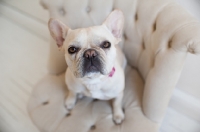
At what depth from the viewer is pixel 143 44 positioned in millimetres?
986

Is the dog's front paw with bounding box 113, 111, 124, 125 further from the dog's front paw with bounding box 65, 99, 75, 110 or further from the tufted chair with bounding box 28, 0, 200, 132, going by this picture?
the dog's front paw with bounding box 65, 99, 75, 110

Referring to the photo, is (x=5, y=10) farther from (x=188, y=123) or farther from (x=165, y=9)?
(x=188, y=123)

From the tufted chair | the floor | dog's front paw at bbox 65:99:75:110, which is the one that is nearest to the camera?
the tufted chair

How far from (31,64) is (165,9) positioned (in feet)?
4.26

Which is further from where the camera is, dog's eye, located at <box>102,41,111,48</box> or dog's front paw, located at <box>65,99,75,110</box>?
dog's front paw, located at <box>65,99,75,110</box>

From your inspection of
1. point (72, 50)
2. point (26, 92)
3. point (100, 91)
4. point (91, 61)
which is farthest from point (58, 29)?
point (26, 92)

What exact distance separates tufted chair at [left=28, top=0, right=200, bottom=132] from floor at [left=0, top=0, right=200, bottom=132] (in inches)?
13.3

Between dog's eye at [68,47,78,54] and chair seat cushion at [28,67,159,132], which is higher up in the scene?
dog's eye at [68,47,78,54]

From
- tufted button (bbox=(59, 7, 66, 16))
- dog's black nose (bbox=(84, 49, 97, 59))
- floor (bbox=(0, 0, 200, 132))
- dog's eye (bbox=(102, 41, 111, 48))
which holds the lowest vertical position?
floor (bbox=(0, 0, 200, 132))

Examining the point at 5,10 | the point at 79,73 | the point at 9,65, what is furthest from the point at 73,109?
the point at 5,10

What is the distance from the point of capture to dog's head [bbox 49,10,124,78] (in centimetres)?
76

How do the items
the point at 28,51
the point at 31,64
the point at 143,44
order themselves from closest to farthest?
the point at 143,44, the point at 31,64, the point at 28,51

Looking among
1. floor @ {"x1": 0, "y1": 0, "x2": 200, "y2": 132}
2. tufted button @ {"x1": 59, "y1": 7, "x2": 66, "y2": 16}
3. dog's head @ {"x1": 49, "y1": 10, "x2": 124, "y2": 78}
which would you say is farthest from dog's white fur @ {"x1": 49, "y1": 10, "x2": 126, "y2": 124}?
floor @ {"x1": 0, "y1": 0, "x2": 200, "y2": 132}

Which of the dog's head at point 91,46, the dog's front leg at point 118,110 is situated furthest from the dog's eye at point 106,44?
the dog's front leg at point 118,110
